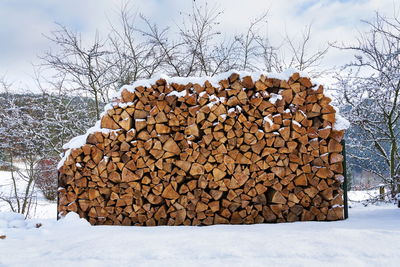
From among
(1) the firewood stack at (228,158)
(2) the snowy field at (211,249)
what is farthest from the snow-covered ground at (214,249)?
(1) the firewood stack at (228,158)

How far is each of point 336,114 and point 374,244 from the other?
1952mm

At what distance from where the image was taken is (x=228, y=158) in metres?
3.96

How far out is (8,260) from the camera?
107 inches

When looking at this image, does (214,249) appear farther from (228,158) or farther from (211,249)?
(228,158)

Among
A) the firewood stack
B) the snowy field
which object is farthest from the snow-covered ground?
the firewood stack

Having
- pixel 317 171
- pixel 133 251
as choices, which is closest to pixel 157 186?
pixel 133 251

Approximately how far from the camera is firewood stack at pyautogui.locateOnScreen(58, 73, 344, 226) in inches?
156

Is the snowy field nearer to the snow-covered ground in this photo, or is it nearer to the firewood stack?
the snow-covered ground

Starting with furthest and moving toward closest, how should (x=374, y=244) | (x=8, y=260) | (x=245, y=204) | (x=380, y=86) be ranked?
(x=380, y=86) < (x=245, y=204) < (x=8, y=260) < (x=374, y=244)

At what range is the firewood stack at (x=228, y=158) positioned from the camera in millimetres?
3955

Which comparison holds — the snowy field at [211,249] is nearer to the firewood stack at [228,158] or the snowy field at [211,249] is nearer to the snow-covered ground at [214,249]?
the snow-covered ground at [214,249]

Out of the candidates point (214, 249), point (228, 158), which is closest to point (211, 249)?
point (214, 249)

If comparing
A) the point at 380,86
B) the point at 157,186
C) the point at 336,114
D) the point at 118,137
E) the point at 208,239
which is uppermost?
the point at 380,86

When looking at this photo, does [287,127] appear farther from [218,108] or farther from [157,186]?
[157,186]
